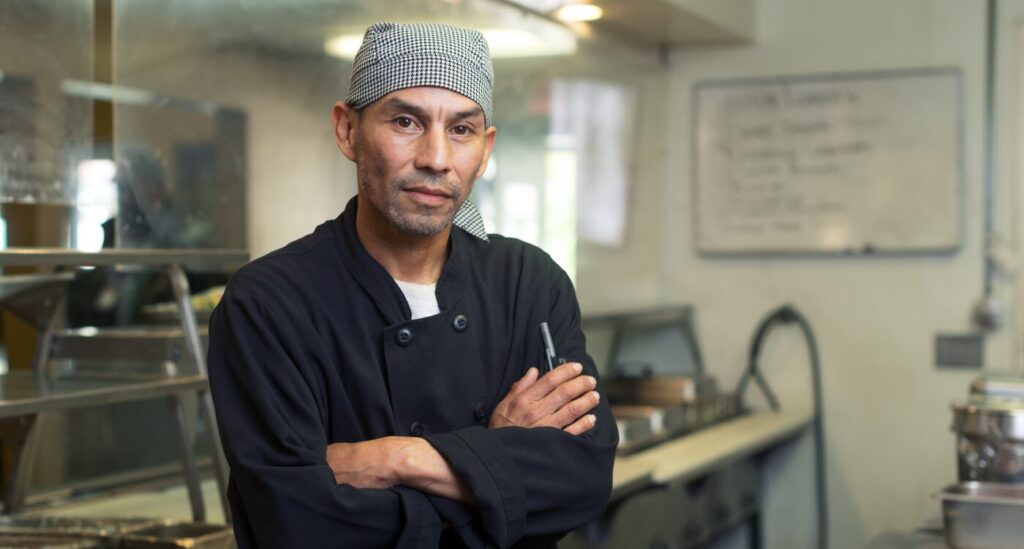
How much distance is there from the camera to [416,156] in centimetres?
146

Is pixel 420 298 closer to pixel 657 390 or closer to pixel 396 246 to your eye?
pixel 396 246

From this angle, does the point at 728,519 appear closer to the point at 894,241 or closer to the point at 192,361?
the point at 894,241

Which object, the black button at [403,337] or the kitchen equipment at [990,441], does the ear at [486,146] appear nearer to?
the black button at [403,337]

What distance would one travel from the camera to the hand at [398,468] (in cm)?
142

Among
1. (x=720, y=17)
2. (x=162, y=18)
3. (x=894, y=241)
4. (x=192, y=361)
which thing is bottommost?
(x=192, y=361)

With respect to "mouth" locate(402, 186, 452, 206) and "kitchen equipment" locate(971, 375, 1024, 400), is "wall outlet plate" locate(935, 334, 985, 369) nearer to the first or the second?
"kitchen equipment" locate(971, 375, 1024, 400)

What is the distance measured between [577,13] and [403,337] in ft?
7.04

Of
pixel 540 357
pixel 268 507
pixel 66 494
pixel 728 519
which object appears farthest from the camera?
pixel 728 519

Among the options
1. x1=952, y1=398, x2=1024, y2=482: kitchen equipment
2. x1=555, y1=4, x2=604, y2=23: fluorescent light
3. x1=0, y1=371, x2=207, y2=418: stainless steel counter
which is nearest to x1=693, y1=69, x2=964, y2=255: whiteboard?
x1=555, y1=4, x2=604, y2=23: fluorescent light

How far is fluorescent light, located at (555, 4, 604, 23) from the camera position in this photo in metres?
3.37

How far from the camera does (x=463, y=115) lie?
58.5 inches

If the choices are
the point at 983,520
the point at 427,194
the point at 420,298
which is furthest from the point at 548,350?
the point at 983,520

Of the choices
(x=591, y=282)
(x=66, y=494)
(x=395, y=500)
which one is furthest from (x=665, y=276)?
(x=395, y=500)

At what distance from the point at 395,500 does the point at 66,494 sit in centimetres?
139
